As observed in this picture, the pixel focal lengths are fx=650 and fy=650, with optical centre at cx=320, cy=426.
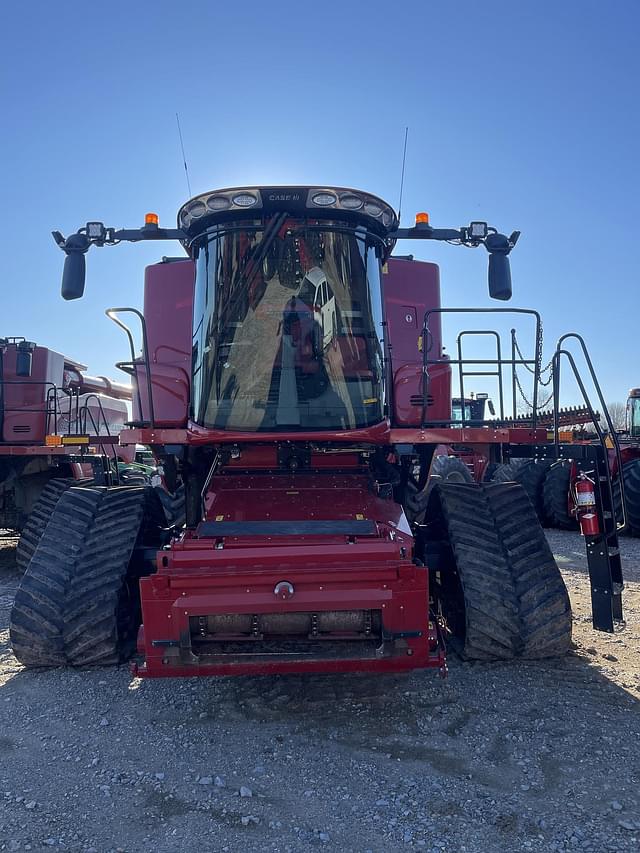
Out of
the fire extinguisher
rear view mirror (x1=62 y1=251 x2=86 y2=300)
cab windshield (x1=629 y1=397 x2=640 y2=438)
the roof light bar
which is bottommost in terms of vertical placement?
the fire extinguisher

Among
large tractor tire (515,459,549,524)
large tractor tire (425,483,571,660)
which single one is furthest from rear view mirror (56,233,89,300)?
large tractor tire (515,459,549,524)

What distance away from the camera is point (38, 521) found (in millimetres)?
7695

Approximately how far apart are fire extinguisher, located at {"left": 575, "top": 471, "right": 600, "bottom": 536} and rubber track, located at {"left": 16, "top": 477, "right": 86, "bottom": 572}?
5.47 m

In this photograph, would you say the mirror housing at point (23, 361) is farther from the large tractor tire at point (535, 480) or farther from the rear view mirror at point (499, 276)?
the large tractor tire at point (535, 480)

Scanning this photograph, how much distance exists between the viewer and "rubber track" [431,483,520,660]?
12.9ft

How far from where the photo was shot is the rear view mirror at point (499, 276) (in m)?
4.82

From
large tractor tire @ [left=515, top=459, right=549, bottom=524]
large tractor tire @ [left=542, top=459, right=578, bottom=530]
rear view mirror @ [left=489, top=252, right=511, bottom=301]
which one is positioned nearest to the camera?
rear view mirror @ [left=489, top=252, right=511, bottom=301]

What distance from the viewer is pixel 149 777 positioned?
10.4 feet

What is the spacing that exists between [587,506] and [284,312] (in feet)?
7.51

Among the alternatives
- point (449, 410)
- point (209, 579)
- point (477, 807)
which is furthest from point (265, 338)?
point (477, 807)

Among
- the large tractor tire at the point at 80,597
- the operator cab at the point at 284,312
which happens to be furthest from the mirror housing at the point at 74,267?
the large tractor tire at the point at 80,597

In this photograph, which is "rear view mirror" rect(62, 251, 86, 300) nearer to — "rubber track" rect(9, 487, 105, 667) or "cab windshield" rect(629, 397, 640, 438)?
"rubber track" rect(9, 487, 105, 667)

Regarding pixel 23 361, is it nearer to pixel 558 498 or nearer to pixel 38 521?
pixel 38 521

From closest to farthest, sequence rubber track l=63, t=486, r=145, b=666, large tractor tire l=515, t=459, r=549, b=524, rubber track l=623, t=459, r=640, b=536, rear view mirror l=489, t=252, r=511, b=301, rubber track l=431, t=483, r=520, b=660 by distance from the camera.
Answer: rubber track l=431, t=483, r=520, b=660 → rubber track l=63, t=486, r=145, b=666 → rear view mirror l=489, t=252, r=511, b=301 → rubber track l=623, t=459, r=640, b=536 → large tractor tire l=515, t=459, r=549, b=524
